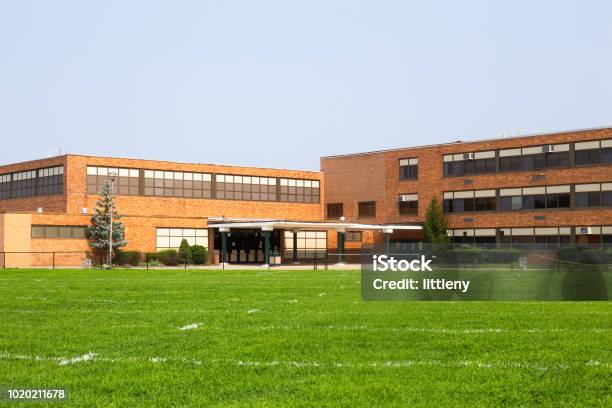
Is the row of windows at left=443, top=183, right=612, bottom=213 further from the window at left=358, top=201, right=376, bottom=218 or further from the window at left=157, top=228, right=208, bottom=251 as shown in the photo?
the window at left=157, top=228, right=208, bottom=251

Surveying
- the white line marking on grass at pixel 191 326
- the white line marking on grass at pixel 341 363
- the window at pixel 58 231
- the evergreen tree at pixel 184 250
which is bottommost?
the white line marking on grass at pixel 341 363

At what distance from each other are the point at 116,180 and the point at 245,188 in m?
13.8

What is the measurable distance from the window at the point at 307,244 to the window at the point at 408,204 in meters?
8.33

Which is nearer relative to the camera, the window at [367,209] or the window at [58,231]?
the window at [58,231]

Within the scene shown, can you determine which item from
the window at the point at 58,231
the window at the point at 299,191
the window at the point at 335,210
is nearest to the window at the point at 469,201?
the window at the point at 335,210

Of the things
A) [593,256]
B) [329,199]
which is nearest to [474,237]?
[329,199]

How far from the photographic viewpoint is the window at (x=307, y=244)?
256 ft

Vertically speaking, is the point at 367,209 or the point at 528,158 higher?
the point at 528,158

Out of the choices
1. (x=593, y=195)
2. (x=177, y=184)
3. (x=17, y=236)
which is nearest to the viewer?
(x=17, y=236)

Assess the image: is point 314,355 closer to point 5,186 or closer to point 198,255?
point 198,255

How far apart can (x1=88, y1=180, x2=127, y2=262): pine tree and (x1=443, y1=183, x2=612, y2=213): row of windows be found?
3039 cm

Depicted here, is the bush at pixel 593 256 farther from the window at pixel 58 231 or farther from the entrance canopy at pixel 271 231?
the window at pixel 58 231

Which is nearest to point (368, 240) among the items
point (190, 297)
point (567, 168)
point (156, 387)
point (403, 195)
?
point (403, 195)

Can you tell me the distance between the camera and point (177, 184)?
7281cm
